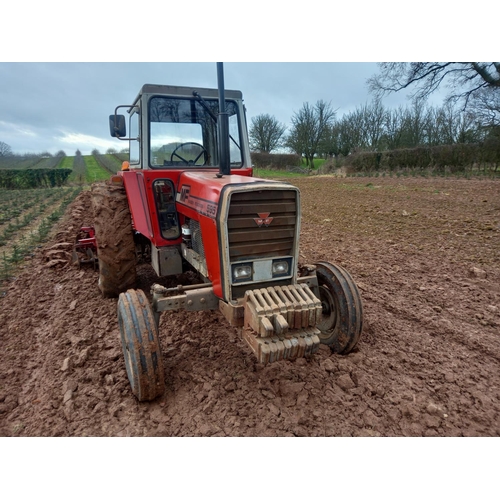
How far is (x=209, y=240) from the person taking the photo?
2854 millimetres

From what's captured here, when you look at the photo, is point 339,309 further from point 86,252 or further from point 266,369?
point 86,252

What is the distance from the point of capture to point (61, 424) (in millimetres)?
2457

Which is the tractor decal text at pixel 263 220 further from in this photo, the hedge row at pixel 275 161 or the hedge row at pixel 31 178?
the hedge row at pixel 275 161

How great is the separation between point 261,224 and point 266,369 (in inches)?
48.8

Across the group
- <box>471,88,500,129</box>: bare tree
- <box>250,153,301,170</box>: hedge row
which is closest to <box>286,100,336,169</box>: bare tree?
<box>250,153,301,170</box>: hedge row

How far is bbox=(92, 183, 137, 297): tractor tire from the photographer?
395 cm

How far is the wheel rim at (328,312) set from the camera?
3310mm

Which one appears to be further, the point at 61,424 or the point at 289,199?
the point at 289,199

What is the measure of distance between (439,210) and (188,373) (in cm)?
846

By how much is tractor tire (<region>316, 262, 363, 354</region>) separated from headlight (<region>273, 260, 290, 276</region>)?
56 centimetres

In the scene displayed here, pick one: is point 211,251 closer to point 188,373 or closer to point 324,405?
point 188,373

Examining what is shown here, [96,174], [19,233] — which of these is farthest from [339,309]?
[96,174]

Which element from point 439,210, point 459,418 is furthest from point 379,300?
point 439,210

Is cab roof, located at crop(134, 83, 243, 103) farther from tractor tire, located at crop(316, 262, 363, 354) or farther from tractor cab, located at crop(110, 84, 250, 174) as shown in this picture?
tractor tire, located at crop(316, 262, 363, 354)
